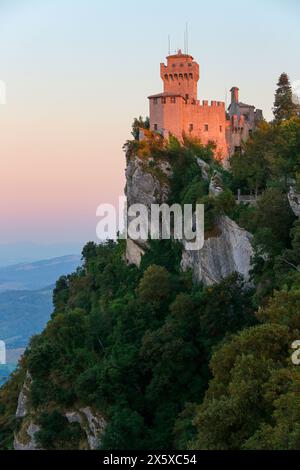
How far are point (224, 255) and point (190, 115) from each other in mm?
18720

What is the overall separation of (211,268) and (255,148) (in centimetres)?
1041

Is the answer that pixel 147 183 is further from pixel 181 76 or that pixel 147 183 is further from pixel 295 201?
pixel 295 201

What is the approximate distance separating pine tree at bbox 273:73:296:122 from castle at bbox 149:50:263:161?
113 inches

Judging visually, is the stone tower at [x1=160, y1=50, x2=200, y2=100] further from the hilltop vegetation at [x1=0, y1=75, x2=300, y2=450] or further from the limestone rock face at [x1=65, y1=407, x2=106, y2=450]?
the limestone rock face at [x1=65, y1=407, x2=106, y2=450]

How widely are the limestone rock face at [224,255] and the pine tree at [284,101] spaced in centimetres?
1982

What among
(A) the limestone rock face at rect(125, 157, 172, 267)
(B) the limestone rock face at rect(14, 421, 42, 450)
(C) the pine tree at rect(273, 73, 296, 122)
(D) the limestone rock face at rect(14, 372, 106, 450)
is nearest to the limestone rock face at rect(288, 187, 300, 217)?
(D) the limestone rock face at rect(14, 372, 106, 450)

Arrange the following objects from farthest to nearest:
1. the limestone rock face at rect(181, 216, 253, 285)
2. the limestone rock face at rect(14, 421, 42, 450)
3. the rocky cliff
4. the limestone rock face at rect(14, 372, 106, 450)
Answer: the limestone rock face at rect(14, 421, 42, 450) < the rocky cliff < the limestone rock face at rect(181, 216, 253, 285) < the limestone rock face at rect(14, 372, 106, 450)

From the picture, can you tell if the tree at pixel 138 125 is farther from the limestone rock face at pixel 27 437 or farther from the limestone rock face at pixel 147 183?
the limestone rock face at pixel 27 437

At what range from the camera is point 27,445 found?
4419 cm

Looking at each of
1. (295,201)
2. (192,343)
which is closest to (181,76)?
(295,201)

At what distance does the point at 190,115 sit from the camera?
192ft

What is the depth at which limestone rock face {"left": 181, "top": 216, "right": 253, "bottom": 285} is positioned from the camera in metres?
41.2

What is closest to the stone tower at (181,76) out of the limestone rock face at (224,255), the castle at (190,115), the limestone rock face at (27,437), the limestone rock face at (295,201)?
the castle at (190,115)

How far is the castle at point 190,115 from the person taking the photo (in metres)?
57.6
